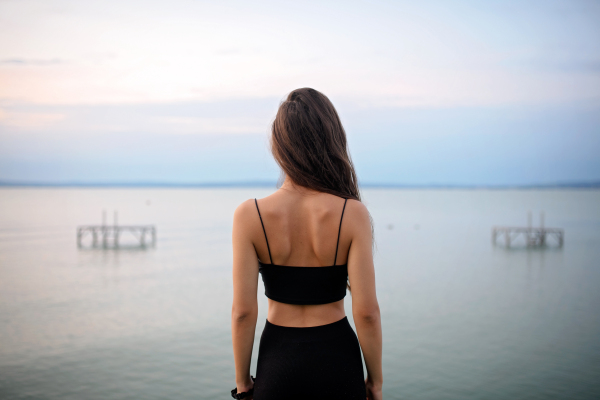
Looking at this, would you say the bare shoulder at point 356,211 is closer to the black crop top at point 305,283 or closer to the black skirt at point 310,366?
the black crop top at point 305,283

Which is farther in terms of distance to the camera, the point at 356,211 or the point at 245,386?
the point at 245,386

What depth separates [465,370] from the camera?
12.2 meters

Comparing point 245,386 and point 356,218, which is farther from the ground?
point 356,218

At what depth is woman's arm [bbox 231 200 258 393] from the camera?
6.59ft

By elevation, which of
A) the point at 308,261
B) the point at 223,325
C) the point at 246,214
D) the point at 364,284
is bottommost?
the point at 223,325

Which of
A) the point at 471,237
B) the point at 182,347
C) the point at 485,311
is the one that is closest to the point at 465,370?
the point at 485,311

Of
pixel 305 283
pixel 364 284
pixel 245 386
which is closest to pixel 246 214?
pixel 305 283

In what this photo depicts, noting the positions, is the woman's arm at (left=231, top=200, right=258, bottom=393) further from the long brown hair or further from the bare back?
the long brown hair

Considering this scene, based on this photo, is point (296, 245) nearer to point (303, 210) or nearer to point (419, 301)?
point (303, 210)

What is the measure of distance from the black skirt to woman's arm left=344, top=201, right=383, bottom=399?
95 mm

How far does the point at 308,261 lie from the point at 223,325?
52.7 feet

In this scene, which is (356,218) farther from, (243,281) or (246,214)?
(243,281)

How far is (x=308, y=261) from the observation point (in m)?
2.03

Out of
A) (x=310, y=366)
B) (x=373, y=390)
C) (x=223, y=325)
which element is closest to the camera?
(x=310, y=366)
